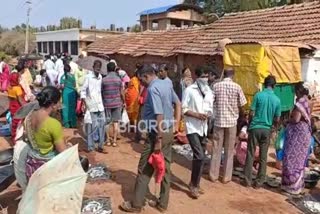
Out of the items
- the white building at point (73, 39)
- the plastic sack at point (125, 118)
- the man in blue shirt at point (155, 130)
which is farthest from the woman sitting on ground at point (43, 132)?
the white building at point (73, 39)

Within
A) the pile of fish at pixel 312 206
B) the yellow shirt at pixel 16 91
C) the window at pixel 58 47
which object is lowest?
the pile of fish at pixel 312 206

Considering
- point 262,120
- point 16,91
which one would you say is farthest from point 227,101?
point 16,91

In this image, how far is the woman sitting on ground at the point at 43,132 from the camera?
383cm

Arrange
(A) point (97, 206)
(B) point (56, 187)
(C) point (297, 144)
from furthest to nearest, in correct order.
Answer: (C) point (297, 144), (A) point (97, 206), (B) point (56, 187)

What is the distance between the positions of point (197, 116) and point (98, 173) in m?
2.07

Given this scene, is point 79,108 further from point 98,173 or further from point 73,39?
point 73,39

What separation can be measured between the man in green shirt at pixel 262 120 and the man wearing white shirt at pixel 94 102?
3.05 metres

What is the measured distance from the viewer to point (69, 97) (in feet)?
32.5

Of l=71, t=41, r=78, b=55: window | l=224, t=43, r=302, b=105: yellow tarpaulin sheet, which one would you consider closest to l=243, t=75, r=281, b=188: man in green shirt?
l=224, t=43, r=302, b=105: yellow tarpaulin sheet

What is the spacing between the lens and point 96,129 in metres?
7.72

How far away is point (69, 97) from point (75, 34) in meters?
18.9

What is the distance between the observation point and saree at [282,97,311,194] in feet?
19.0

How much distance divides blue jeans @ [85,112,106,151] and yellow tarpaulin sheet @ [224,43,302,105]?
3.29 m

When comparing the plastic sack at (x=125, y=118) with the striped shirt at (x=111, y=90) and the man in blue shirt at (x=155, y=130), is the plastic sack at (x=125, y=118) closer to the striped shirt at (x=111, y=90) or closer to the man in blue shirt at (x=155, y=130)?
the striped shirt at (x=111, y=90)
